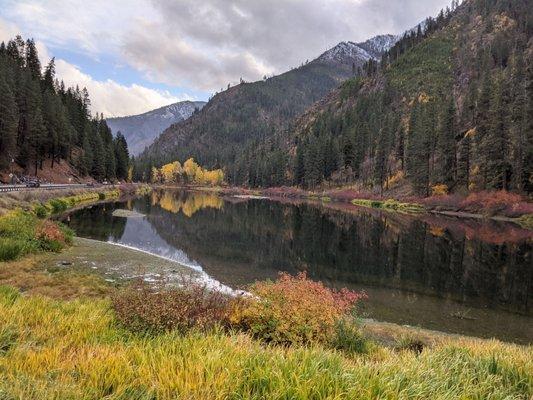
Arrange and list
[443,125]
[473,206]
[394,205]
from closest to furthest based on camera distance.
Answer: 1. [473,206]
2. [394,205]
3. [443,125]

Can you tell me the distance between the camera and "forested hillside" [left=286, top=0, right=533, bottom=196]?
68.2m

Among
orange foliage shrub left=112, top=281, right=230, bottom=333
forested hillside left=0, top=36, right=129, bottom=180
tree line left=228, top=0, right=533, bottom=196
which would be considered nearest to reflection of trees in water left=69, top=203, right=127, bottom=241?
orange foliage shrub left=112, top=281, right=230, bottom=333

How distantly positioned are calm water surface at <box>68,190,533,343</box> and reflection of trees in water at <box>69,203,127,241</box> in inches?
4.3

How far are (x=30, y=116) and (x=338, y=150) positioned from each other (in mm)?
100073

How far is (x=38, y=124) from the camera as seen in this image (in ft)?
270

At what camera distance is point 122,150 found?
14750 centimetres

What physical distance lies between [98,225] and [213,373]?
130 ft

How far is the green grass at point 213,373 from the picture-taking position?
4.22 metres

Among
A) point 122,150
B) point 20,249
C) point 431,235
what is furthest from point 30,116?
point 431,235

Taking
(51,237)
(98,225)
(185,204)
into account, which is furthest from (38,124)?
(51,237)

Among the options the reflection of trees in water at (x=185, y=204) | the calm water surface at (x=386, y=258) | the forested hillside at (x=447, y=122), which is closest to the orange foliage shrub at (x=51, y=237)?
the calm water surface at (x=386, y=258)

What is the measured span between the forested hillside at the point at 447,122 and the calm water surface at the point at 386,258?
76.0 feet

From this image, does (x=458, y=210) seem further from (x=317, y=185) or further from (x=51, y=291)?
(x=317, y=185)

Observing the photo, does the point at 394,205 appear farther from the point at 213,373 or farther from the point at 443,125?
the point at 213,373
